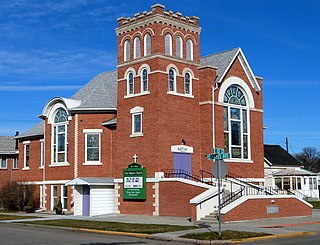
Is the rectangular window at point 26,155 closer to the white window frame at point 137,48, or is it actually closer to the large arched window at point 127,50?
the large arched window at point 127,50

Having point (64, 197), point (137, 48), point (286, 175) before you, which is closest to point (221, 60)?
point (137, 48)

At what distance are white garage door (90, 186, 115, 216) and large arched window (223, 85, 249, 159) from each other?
8.53 metres

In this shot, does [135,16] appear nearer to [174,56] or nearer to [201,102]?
[174,56]

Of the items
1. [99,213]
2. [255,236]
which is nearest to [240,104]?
[99,213]

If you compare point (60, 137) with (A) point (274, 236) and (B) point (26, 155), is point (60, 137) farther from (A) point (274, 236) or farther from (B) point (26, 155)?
(A) point (274, 236)

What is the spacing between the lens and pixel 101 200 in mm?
34438

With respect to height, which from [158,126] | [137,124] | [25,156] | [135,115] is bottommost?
[25,156]

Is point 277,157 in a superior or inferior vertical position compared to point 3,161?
superior

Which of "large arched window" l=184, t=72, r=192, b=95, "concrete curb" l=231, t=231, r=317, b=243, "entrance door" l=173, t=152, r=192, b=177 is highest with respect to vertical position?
"large arched window" l=184, t=72, r=192, b=95

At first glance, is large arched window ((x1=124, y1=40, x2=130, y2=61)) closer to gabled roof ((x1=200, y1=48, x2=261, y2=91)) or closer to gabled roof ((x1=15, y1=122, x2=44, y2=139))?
gabled roof ((x1=200, y1=48, x2=261, y2=91))

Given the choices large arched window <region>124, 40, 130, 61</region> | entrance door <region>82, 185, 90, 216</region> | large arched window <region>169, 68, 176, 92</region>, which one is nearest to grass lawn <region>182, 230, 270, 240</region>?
large arched window <region>169, 68, 176, 92</region>

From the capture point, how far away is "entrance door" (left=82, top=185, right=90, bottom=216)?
112 ft

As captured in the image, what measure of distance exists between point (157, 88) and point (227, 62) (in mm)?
6479

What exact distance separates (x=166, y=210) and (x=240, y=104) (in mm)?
10433
